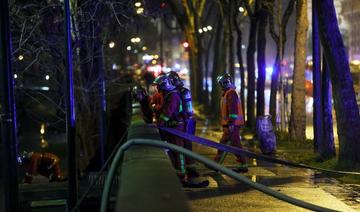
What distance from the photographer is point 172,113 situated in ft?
30.6

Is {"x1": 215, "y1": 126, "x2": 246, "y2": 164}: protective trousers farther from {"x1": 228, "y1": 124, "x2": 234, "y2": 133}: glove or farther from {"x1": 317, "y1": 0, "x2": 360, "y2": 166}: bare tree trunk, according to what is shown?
{"x1": 317, "y1": 0, "x2": 360, "y2": 166}: bare tree trunk

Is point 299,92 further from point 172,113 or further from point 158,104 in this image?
point 172,113

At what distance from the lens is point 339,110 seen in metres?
10.5

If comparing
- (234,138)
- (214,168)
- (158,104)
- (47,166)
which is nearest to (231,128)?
(234,138)

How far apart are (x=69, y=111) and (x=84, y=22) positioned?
8.06 m

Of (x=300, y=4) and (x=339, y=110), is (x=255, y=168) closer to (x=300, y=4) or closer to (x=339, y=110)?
(x=339, y=110)

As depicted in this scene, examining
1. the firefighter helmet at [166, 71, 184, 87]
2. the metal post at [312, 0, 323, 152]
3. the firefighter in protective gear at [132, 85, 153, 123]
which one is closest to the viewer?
the firefighter helmet at [166, 71, 184, 87]

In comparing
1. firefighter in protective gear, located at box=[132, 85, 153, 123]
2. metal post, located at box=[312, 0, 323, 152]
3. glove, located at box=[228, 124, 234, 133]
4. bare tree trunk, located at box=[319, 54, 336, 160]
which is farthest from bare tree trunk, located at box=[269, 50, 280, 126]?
glove, located at box=[228, 124, 234, 133]

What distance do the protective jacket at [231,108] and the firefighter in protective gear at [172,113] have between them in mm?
1104

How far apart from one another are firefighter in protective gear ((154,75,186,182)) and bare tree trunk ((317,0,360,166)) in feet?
9.70

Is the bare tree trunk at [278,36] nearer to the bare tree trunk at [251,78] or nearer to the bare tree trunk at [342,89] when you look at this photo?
the bare tree trunk at [251,78]

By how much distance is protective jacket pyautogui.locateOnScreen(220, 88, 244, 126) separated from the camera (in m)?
10.2

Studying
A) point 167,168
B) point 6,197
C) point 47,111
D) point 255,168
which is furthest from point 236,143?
point 47,111

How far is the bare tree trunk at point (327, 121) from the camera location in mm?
11719
